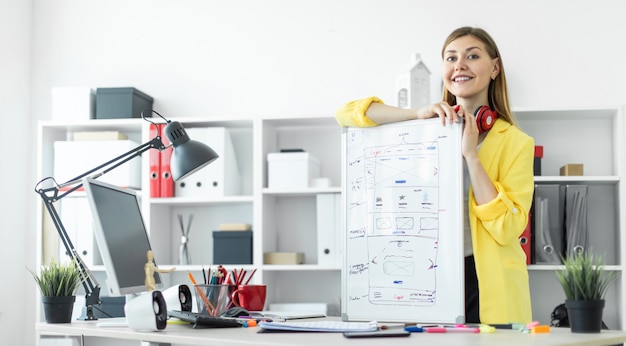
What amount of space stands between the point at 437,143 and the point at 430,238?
26cm

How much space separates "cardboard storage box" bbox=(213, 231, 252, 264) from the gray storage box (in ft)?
2.62

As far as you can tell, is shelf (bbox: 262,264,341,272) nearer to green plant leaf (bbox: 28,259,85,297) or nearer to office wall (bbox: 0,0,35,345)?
office wall (bbox: 0,0,35,345)

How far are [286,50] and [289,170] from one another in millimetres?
713

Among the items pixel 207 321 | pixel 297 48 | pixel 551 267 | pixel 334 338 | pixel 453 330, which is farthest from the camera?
pixel 297 48

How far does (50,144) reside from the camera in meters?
4.33

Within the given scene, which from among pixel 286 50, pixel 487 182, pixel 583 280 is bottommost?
pixel 583 280

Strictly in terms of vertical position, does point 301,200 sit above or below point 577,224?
above

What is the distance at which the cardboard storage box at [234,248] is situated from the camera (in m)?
3.96

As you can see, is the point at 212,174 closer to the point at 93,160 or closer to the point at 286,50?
the point at 93,160

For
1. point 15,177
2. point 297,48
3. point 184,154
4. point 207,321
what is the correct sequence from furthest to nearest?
point 15,177
point 297,48
point 184,154
point 207,321

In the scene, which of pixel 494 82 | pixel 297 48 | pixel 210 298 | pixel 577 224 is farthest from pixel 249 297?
pixel 297 48

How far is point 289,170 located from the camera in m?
3.96

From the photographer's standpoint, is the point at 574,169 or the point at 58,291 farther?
the point at 574,169

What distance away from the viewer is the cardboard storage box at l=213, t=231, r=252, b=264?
396 cm
